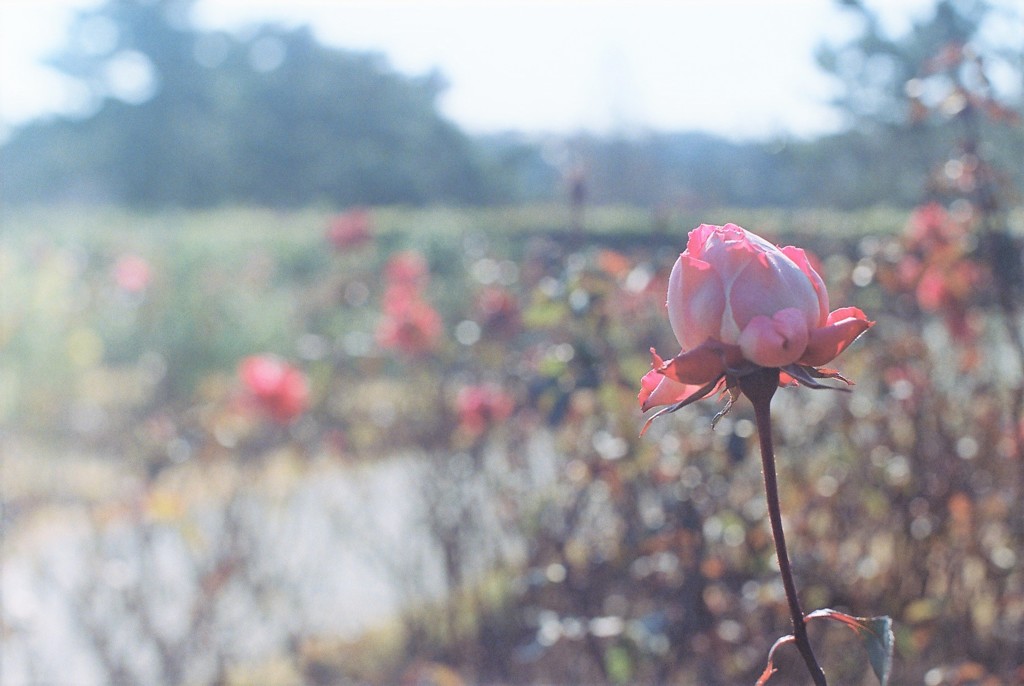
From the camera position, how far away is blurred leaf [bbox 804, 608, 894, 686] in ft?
1.78

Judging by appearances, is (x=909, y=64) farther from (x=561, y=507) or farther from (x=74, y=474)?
(x=74, y=474)

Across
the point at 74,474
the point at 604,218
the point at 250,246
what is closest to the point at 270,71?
the point at 250,246

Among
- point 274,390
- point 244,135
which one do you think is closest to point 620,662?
point 274,390

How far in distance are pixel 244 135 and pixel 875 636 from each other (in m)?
21.1

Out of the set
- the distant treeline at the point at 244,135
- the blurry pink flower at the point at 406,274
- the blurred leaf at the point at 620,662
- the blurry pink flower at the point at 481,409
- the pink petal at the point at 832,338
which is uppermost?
the distant treeline at the point at 244,135

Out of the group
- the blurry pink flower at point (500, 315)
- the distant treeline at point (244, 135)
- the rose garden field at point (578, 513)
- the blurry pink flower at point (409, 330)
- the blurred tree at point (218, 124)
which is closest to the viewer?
the rose garden field at point (578, 513)

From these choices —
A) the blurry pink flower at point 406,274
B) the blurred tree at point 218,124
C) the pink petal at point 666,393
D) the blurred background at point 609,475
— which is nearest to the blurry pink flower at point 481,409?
the blurred background at point 609,475

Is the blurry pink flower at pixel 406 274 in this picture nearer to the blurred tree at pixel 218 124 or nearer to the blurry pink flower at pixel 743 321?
the blurry pink flower at pixel 743 321

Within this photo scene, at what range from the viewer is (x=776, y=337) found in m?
0.54

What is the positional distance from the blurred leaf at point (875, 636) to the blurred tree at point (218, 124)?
14.3m

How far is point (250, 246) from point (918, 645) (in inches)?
368

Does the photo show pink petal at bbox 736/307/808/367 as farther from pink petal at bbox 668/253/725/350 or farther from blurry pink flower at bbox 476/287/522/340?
blurry pink flower at bbox 476/287/522/340

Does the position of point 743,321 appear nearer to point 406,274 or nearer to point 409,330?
point 409,330

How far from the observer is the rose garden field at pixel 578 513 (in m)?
1.76
